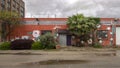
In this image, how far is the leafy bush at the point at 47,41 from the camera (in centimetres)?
4895

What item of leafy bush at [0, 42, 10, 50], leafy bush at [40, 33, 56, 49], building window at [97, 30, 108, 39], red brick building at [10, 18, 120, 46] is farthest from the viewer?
building window at [97, 30, 108, 39]

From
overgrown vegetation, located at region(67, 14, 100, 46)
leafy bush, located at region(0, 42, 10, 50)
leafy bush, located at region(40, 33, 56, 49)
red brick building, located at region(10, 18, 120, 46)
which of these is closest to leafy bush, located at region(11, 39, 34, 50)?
leafy bush, located at region(0, 42, 10, 50)

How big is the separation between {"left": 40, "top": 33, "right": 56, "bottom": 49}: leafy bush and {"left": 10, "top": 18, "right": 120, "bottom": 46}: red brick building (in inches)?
430

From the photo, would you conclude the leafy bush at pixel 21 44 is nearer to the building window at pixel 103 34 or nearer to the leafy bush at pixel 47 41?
the leafy bush at pixel 47 41

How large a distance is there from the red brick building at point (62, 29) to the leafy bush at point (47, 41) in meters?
10.9

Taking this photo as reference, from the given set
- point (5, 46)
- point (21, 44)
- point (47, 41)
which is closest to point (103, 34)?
point (47, 41)

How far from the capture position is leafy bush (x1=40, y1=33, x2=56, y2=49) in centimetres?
4895

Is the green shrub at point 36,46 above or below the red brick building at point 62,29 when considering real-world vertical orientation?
below

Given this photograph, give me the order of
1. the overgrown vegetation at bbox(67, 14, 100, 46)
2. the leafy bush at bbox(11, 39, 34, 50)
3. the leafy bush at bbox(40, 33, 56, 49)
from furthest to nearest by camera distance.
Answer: the overgrown vegetation at bbox(67, 14, 100, 46)
the leafy bush at bbox(11, 39, 34, 50)
the leafy bush at bbox(40, 33, 56, 49)

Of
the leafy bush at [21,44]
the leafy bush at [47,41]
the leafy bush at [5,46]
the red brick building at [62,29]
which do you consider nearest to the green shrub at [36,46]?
the leafy bush at [47,41]

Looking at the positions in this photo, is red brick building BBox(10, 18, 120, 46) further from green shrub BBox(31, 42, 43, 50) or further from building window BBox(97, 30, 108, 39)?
green shrub BBox(31, 42, 43, 50)

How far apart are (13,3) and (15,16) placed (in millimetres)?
41712

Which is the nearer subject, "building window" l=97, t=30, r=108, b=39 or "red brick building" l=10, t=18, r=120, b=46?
"red brick building" l=10, t=18, r=120, b=46

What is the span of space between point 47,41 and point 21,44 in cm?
446
